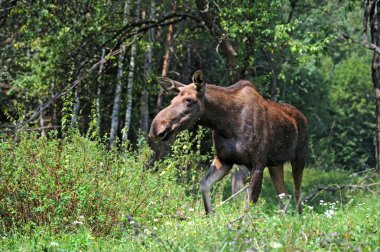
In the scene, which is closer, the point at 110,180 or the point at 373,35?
the point at 110,180

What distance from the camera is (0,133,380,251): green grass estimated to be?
6332 millimetres

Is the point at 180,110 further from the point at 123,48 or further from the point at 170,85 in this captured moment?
the point at 123,48

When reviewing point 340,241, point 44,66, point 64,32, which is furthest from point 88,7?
point 340,241

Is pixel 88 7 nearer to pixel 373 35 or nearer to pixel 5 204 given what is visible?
pixel 373 35

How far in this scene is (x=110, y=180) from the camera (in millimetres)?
10117

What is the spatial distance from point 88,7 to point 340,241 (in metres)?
13.4

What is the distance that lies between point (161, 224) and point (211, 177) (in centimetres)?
129

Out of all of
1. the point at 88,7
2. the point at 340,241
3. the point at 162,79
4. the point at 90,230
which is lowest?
the point at 90,230

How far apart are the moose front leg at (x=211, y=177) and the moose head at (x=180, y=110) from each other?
2.60 feet

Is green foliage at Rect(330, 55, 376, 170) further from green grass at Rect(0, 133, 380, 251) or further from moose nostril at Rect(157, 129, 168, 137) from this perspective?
moose nostril at Rect(157, 129, 168, 137)

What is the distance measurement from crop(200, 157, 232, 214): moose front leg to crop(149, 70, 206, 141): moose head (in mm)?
791

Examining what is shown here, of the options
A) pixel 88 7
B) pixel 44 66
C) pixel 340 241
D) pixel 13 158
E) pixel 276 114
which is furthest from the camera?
pixel 44 66

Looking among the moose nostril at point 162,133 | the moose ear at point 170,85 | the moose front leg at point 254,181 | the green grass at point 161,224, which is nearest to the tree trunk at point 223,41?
the green grass at point 161,224

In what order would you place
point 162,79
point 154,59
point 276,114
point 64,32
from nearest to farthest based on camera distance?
1. point 162,79
2. point 276,114
3. point 64,32
4. point 154,59
